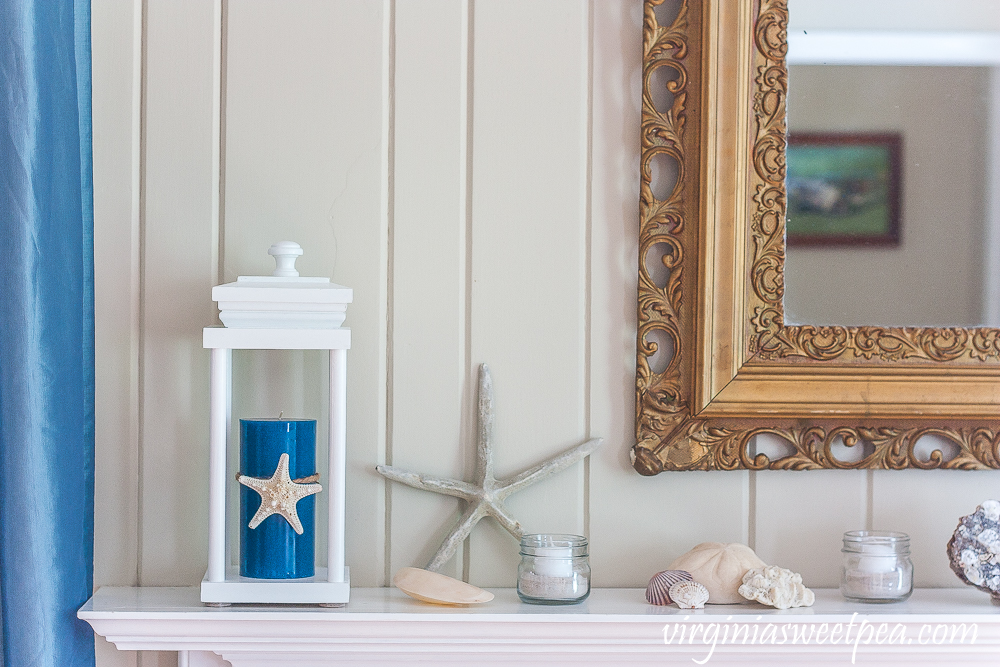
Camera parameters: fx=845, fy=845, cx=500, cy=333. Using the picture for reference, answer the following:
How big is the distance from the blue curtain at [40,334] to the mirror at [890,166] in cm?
78

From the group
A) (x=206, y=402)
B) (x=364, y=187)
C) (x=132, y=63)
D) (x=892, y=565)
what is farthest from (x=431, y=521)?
(x=132, y=63)

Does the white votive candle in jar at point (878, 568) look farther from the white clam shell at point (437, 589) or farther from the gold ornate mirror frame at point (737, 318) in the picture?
the white clam shell at point (437, 589)

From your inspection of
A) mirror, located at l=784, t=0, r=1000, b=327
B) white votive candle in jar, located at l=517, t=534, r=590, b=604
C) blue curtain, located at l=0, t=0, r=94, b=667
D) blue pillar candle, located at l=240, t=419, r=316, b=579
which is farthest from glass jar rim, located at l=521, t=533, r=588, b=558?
blue curtain, located at l=0, t=0, r=94, b=667

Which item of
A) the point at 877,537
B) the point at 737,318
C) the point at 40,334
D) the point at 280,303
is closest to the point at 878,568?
the point at 877,537

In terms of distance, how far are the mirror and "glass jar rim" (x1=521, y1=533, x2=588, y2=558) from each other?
36 centimetres

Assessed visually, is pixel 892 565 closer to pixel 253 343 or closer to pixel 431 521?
pixel 431 521

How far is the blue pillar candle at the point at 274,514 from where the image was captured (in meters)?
0.85

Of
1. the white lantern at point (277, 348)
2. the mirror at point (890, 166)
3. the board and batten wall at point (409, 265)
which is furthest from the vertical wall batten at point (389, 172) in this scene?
the mirror at point (890, 166)

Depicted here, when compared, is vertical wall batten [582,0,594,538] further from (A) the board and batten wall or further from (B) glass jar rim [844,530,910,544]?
(B) glass jar rim [844,530,910,544]

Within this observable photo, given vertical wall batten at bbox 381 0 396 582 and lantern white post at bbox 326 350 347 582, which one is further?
vertical wall batten at bbox 381 0 396 582

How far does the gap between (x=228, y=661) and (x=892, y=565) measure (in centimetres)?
72

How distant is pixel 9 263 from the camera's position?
788 mm

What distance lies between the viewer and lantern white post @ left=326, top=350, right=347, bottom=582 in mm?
864

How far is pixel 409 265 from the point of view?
98cm
